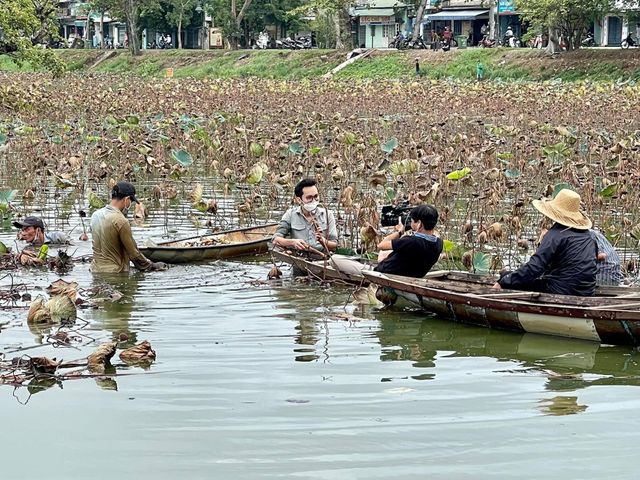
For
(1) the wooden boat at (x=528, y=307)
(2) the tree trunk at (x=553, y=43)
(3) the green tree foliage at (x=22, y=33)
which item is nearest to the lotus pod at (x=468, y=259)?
(1) the wooden boat at (x=528, y=307)

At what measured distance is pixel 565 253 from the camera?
8.66 metres

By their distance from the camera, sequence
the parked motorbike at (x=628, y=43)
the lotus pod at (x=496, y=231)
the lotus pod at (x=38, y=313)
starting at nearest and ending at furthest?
the lotus pod at (x=38, y=313)
the lotus pod at (x=496, y=231)
the parked motorbike at (x=628, y=43)

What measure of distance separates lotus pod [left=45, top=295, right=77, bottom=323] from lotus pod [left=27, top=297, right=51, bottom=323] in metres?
0.03

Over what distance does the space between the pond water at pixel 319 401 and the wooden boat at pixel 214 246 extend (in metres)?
1.77

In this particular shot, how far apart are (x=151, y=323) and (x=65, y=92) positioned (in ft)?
84.6

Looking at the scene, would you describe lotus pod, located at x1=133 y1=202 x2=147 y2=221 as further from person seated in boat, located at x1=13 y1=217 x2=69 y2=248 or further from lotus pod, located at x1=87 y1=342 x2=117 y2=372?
lotus pod, located at x1=87 y1=342 x2=117 y2=372

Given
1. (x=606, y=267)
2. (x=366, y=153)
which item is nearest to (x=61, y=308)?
(x=606, y=267)

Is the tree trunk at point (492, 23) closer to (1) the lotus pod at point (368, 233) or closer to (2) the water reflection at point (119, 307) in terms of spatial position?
(1) the lotus pod at point (368, 233)

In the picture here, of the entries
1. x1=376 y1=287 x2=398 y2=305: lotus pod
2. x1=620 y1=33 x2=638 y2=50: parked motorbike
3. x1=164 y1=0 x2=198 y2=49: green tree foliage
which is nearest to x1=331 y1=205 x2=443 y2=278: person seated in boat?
x1=376 y1=287 x2=398 y2=305: lotus pod

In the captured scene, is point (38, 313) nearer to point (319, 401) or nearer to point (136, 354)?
point (136, 354)

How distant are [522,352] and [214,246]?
4241 millimetres

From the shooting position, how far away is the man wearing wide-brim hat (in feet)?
28.2

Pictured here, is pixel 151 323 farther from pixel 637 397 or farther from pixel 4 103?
pixel 4 103

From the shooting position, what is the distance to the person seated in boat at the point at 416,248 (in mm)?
9359
